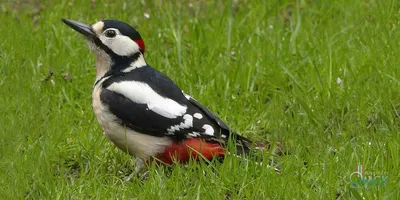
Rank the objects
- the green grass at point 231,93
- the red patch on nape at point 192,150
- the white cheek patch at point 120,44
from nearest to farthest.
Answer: the green grass at point 231,93 < the red patch on nape at point 192,150 < the white cheek patch at point 120,44

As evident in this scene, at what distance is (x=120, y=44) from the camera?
20.9 feet

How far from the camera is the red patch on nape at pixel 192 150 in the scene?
5.96 m

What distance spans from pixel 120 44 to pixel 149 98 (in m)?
0.51

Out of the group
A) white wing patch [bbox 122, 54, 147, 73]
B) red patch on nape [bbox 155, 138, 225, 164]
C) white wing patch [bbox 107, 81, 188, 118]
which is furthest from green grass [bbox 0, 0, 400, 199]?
white wing patch [bbox 122, 54, 147, 73]

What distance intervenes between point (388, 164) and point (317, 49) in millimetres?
2040

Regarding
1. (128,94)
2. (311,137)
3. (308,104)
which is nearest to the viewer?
(128,94)

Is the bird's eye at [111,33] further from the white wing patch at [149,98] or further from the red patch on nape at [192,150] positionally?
the red patch on nape at [192,150]

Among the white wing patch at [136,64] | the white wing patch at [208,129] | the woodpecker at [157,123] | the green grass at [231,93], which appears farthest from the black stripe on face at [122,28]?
the white wing patch at [208,129]

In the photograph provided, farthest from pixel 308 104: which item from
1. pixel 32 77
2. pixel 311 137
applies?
pixel 32 77

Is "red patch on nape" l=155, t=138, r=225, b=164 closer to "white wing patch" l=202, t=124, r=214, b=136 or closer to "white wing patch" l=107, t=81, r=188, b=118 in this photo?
"white wing patch" l=202, t=124, r=214, b=136

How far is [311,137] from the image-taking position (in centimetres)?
648

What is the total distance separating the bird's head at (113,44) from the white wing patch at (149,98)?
278 millimetres

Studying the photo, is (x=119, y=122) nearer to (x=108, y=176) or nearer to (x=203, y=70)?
(x=108, y=176)

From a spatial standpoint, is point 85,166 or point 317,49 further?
point 317,49
